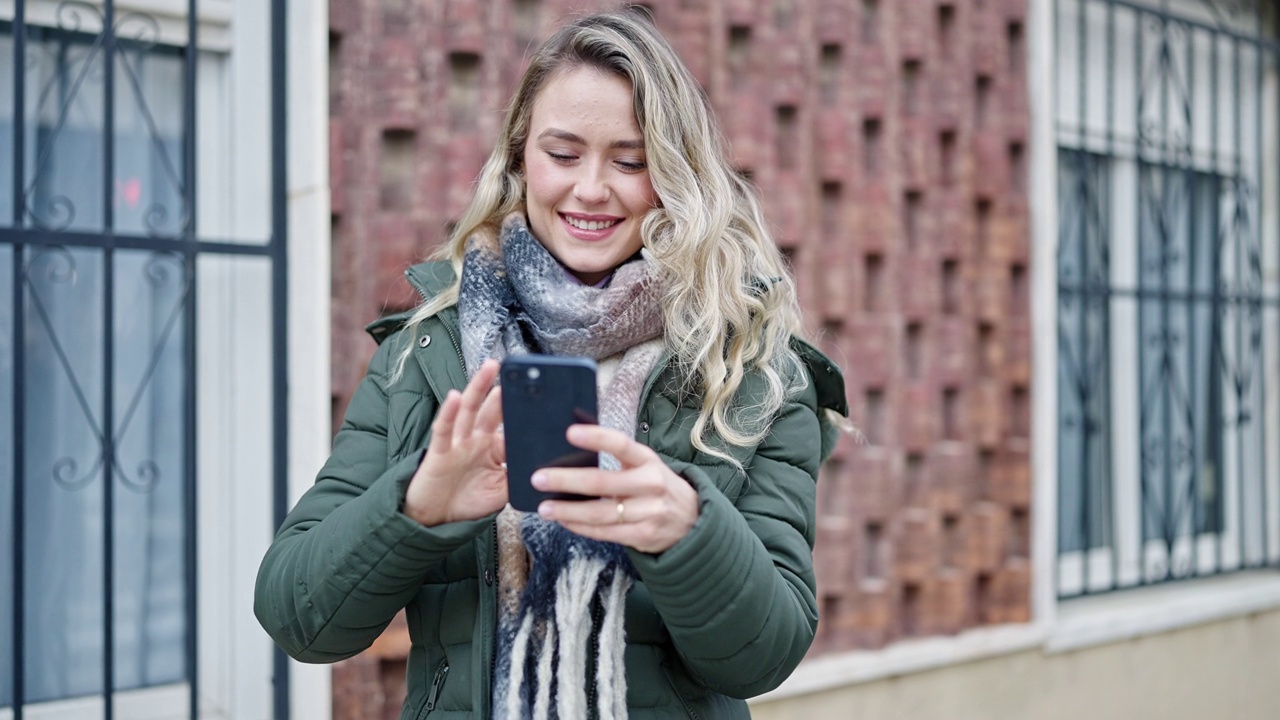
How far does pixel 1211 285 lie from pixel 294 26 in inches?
156

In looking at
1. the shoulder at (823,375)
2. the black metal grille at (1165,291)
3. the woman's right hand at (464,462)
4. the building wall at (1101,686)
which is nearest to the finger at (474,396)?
the woman's right hand at (464,462)

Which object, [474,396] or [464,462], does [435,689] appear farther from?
[474,396]

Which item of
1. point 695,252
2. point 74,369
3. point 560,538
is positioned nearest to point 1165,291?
point 695,252

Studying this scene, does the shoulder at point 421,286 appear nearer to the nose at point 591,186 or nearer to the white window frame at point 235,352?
the nose at point 591,186

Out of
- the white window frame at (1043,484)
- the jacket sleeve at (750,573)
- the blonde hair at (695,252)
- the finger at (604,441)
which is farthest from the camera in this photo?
the white window frame at (1043,484)

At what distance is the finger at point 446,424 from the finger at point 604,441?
0.46 ft

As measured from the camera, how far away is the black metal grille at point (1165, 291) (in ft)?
14.2

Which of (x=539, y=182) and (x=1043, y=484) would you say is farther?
(x=1043, y=484)

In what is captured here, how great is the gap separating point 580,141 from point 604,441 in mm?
599

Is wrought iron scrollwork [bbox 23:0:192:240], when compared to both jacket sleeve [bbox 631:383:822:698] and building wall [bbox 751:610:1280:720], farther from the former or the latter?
building wall [bbox 751:610:1280:720]

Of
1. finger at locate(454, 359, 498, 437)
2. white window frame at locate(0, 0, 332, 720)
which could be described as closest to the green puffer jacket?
finger at locate(454, 359, 498, 437)

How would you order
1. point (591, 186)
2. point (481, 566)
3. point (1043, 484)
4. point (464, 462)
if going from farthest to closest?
point (1043, 484) < point (591, 186) < point (481, 566) < point (464, 462)

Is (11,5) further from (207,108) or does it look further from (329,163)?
(329,163)

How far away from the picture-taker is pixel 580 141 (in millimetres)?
1609
